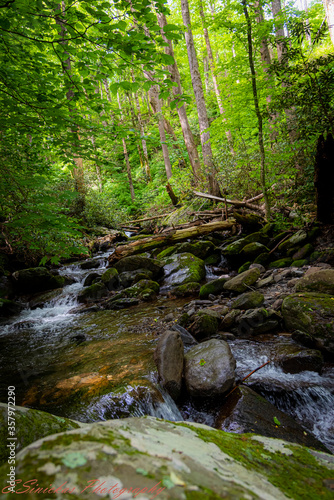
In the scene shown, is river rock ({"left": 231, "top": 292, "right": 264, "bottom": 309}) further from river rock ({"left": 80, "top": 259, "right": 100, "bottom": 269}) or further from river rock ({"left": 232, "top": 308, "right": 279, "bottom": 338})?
river rock ({"left": 80, "top": 259, "right": 100, "bottom": 269})

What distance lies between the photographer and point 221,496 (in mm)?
744

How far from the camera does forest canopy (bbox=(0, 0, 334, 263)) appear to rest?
2729 mm

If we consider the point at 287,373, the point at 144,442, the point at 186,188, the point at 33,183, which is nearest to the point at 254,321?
the point at 287,373

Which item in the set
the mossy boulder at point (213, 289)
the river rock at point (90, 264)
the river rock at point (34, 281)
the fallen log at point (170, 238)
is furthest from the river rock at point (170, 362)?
the river rock at point (90, 264)

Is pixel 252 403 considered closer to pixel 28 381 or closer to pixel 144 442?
pixel 144 442

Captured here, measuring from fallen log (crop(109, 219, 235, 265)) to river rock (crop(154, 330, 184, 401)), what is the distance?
6.34 m

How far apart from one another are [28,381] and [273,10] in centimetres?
1728

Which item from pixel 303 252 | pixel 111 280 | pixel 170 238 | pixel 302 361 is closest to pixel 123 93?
pixel 170 238

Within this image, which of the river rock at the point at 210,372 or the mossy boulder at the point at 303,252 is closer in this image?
the river rock at the point at 210,372

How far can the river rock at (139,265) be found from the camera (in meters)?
8.63

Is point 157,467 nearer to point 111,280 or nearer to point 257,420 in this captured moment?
point 257,420

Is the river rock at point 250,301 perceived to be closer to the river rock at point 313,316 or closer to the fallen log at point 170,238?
the river rock at point 313,316

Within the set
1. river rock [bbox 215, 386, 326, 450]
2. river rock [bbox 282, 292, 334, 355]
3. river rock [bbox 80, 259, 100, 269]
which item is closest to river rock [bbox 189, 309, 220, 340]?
river rock [bbox 282, 292, 334, 355]

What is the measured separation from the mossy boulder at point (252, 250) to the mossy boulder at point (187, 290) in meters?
1.92
